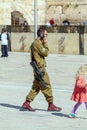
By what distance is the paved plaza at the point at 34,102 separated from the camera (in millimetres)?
10258

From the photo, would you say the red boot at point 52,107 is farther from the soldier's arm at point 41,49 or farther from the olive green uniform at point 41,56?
the soldier's arm at point 41,49

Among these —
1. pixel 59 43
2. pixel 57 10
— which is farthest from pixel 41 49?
pixel 57 10

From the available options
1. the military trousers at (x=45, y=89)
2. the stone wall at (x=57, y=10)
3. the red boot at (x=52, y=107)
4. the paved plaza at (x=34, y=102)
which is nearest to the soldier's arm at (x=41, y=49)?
the military trousers at (x=45, y=89)

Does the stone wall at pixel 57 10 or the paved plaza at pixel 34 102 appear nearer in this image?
the paved plaza at pixel 34 102

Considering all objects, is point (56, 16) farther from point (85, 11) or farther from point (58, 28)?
point (58, 28)

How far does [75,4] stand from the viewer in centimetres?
4934

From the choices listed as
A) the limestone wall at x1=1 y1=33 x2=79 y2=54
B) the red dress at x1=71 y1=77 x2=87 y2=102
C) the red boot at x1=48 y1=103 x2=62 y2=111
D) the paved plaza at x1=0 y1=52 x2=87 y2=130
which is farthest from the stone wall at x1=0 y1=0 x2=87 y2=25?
the red dress at x1=71 y1=77 x2=87 y2=102

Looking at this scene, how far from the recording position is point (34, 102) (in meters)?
12.9

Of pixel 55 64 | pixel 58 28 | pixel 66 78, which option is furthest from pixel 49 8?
pixel 66 78

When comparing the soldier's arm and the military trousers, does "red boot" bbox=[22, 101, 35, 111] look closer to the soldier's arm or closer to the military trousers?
the military trousers

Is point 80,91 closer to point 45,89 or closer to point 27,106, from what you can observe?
point 45,89

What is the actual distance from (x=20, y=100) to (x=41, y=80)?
1.85 metres

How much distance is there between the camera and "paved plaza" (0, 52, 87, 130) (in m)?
10.3

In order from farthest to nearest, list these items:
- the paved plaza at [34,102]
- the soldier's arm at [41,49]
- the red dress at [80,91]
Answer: the soldier's arm at [41,49]
the red dress at [80,91]
the paved plaza at [34,102]
